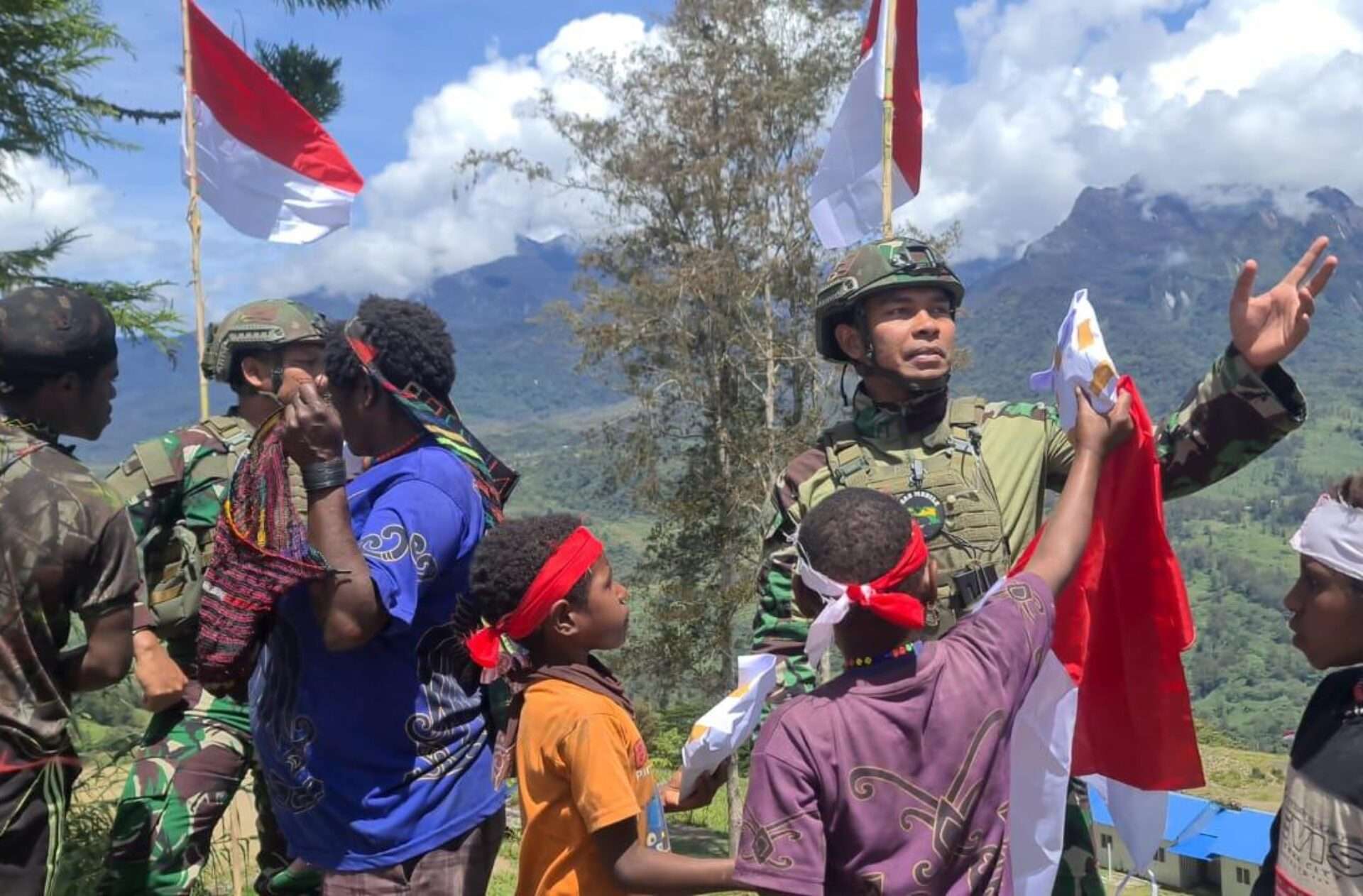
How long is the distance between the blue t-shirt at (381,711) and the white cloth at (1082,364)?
1589 mm

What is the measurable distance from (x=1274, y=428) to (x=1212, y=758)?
34.9 metres

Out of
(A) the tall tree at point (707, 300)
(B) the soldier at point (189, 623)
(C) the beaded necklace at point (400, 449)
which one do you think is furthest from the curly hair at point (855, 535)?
(A) the tall tree at point (707, 300)

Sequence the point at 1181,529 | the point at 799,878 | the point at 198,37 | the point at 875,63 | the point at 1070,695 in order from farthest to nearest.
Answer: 1. the point at 1181,529
2. the point at 198,37
3. the point at 875,63
4. the point at 1070,695
5. the point at 799,878

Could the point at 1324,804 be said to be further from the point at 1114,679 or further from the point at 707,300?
the point at 707,300

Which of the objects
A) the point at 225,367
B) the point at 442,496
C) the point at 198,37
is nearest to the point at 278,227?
the point at 198,37

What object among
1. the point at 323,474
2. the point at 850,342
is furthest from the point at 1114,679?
the point at 323,474

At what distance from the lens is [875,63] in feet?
20.7

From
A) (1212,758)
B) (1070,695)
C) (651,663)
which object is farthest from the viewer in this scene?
(1212,758)

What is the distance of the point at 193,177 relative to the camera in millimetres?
7348

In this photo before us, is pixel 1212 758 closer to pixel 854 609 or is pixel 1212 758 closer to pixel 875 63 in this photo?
pixel 875 63

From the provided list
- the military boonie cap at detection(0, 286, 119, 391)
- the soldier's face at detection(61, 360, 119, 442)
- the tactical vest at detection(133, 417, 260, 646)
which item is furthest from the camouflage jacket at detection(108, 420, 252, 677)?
the military boonie cap at detection(0, 286, 119, 391)

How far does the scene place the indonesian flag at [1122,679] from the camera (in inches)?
122

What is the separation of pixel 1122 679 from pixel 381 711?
200 centimetres

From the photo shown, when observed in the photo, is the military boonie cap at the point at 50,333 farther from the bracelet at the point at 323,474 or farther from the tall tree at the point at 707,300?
the tall tree at the point at 707,300
